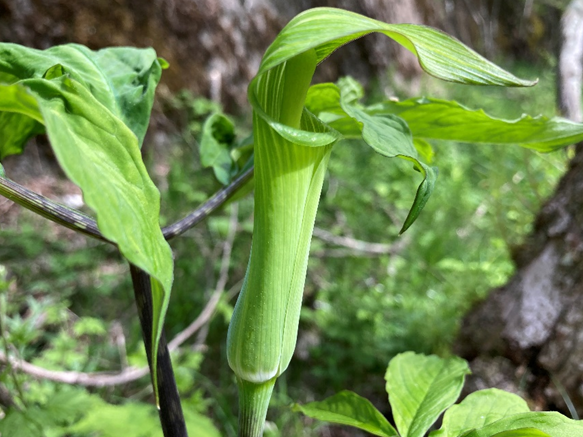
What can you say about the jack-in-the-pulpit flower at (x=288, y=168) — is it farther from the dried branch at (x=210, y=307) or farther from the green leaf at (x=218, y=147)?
the dried branch at (x=210, y=307)

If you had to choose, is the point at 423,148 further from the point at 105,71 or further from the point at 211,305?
the point at 211,305

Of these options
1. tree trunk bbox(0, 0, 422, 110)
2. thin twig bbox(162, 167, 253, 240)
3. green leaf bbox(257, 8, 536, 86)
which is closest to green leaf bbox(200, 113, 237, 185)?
thin twig bbox(162, 167, 253, 240)

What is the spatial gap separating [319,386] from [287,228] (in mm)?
1202

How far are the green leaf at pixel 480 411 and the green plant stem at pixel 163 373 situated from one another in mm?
213

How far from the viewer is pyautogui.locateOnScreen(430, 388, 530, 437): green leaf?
1.18 ft

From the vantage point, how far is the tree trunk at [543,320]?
83 centimetres

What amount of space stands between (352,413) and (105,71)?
1.27 feet

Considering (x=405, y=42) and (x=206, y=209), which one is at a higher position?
(x=405, y=42)

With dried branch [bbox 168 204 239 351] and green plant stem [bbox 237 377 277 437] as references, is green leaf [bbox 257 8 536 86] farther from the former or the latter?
dried branch [bbox 168 204 239 351]

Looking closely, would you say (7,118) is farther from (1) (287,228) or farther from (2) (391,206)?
(2) (391,206)

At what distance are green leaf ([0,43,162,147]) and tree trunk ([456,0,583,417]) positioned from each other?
2.73ft

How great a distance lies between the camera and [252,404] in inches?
12.5

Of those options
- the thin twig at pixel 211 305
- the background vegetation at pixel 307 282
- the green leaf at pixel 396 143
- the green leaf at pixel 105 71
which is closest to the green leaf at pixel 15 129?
the green leaf at pixel 105 71

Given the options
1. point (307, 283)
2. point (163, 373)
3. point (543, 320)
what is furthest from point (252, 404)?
point (307, 283)
